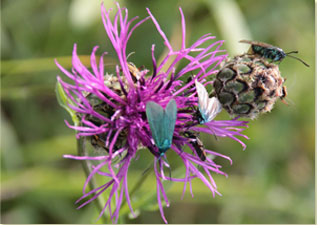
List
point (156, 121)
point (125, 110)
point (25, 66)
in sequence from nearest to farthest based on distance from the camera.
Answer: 1. point (156, 121)
2. point (125, 110)
3. point (25, 66)

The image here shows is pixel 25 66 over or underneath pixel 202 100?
over

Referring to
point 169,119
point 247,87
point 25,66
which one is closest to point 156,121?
point 169,119

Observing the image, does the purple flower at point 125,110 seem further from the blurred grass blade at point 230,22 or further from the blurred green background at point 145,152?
the blurred grass blade at point 230,22

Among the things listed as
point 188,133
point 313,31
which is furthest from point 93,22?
point 313,31

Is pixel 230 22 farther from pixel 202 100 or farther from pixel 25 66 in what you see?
pixel 202 100

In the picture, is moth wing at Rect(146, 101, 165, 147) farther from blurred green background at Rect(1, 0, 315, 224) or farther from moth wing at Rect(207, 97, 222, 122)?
blurred green background at Rect(1, 0, 315, 224)

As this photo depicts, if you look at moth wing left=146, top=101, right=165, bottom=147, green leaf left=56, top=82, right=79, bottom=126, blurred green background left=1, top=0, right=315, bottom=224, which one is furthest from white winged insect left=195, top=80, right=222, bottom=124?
blurred green background left=1, top=0, right=315, bottom=224
